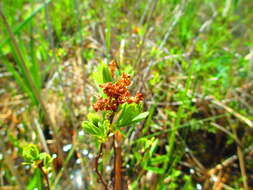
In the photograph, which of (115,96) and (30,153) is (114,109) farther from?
(30,153)

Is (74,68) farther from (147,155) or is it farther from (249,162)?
(249,162)

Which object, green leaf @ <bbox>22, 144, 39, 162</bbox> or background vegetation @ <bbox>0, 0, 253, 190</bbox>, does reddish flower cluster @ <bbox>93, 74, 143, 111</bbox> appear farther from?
background vegetation @ <bbox>0, 0, 253, 190</bbox>

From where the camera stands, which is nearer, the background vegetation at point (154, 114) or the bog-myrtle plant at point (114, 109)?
the bog-myrtle plant at point (114, 109)

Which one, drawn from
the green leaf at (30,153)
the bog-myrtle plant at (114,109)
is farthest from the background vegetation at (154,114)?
the bog-myrtle plant at (114,109)

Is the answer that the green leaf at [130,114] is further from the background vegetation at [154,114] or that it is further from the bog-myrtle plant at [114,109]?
the background vegetation at [154,114]

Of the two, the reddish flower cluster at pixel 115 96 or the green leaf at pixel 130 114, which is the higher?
the reddish flower cluster at pixel 115 96

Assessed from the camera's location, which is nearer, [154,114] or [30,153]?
[30,153]

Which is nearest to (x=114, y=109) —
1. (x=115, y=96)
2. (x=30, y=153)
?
(x=115, y=96)

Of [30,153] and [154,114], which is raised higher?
[30,153]

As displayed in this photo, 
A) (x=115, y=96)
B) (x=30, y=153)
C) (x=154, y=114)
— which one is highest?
(x=115, y=96)
